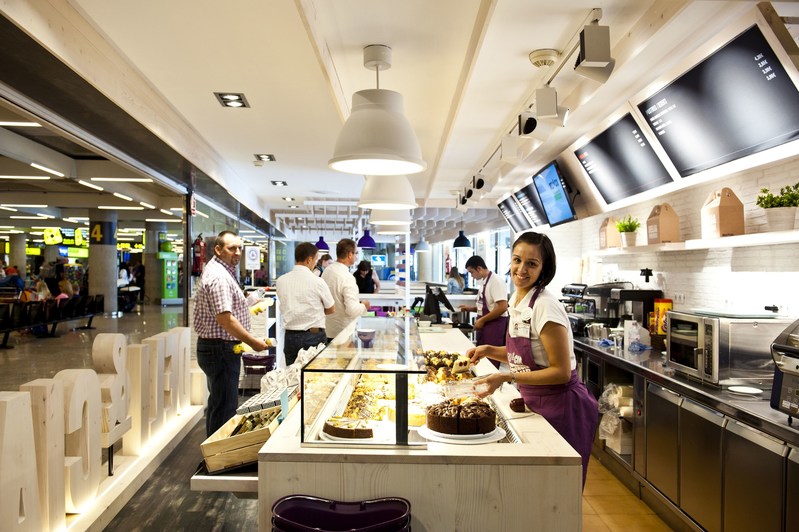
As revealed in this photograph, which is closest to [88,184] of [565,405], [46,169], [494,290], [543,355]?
[46,169]

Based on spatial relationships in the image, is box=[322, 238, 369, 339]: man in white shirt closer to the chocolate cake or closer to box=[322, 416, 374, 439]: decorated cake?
the chocolate cake

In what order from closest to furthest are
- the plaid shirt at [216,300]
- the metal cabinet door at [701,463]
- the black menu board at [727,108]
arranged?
1. the black menu board at [727,108]
2. the metal cabinet door at [701,463]
3. the plaid shirt at [216,300]

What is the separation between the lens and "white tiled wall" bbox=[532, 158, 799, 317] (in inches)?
154

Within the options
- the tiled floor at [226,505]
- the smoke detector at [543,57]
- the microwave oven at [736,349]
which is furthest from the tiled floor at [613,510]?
the smoke detector at [543,57]

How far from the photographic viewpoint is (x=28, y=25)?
9.64ft

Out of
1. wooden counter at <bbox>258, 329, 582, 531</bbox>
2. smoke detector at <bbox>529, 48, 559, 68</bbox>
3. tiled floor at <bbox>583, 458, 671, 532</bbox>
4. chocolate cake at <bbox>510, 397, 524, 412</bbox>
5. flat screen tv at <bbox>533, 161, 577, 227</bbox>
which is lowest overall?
tiled floor at <bbox>583, 458, 671, 532</bbox>

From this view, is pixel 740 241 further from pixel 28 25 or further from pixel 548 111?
pixel 28 25

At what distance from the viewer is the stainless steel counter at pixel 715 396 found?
2785 mm

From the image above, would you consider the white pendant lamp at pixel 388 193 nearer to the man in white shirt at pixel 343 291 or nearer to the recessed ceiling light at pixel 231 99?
the recessed ceiling light at pixel 231 99

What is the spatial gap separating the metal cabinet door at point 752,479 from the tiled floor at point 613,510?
2.99ft

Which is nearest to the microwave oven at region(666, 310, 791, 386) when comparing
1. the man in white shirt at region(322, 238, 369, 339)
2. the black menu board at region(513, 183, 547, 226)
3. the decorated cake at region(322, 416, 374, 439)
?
the decorated cake at region(322, 416, 374, 439)

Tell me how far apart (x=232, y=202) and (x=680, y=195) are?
7159mm

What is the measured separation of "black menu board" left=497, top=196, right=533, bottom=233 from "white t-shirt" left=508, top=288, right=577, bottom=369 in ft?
22.8

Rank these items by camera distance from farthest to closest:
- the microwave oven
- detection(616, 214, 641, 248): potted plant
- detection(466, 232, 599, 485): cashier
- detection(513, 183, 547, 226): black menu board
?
detection(513, 183, 547, 226): black menu board, detection(616, 214, 641, 248): potted plant, the microwave oven, detection(466, 232, 599, 485): cashier
